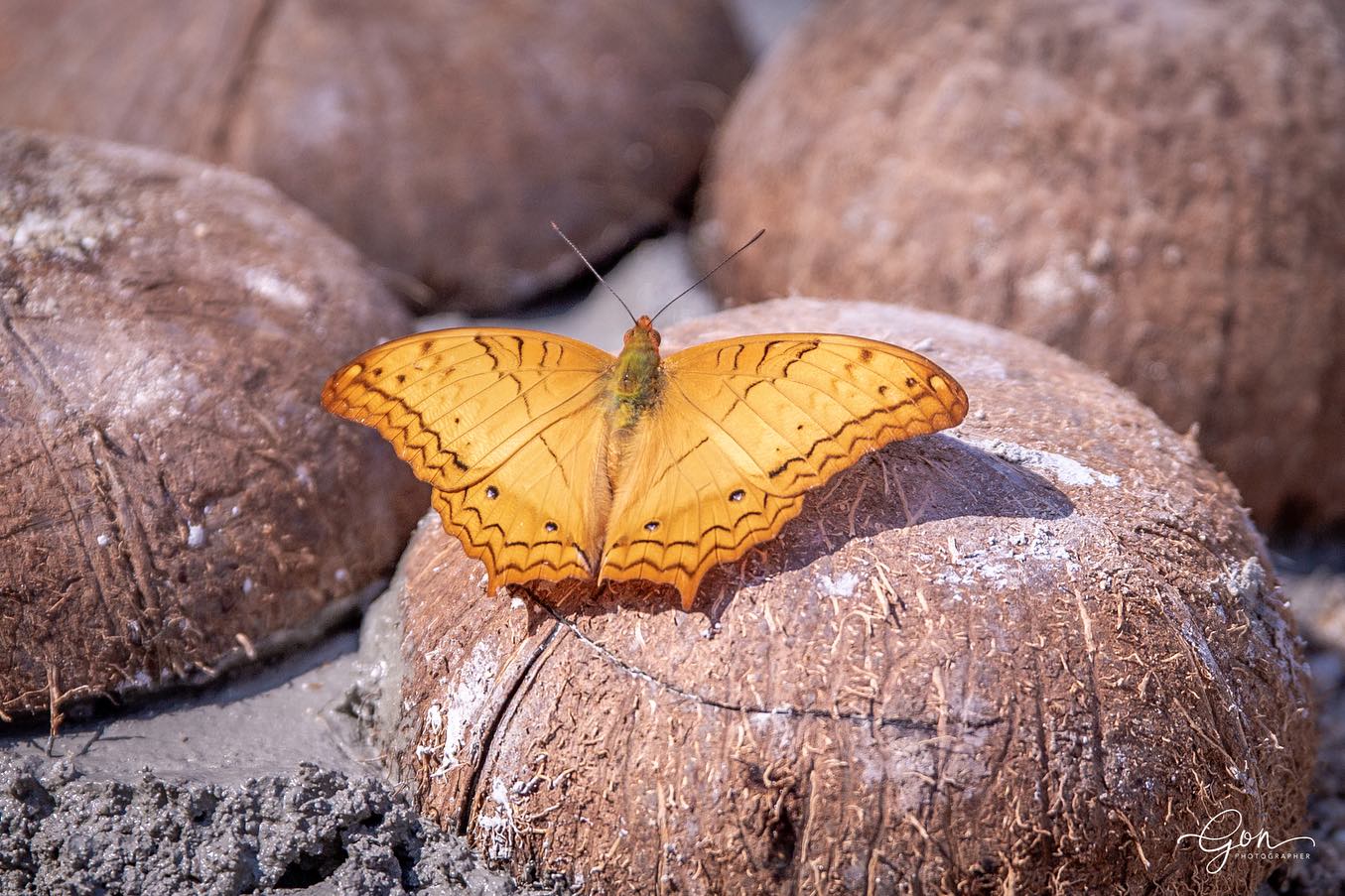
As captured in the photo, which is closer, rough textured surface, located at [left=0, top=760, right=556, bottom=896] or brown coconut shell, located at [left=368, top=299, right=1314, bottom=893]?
brown coconut shell, located at [left=368, top=299, right=1314, bottom=893]

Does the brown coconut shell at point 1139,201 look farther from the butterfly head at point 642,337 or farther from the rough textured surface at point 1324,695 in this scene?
the butterfly head at point 642,337

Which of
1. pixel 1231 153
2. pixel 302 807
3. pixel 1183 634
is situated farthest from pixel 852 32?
pixel 302 807

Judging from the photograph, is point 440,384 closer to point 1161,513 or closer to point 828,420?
point 828,420

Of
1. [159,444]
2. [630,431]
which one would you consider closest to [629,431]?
[630,431]

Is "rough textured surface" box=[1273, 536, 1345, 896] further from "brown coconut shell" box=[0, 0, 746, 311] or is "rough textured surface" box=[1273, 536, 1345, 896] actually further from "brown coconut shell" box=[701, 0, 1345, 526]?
"brown coconut shell" box=[0, 0, 746, 311]

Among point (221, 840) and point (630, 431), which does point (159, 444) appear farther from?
point (630, 431)

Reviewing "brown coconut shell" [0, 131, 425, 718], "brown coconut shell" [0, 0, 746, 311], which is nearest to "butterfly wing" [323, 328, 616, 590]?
"brown coconut shell" [0, 131, 425, 718]

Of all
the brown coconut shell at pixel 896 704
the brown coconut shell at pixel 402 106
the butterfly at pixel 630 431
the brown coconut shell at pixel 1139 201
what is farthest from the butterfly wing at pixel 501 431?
the brown coconut shell at pixel 402 106

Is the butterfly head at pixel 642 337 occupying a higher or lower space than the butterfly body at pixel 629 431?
higher
